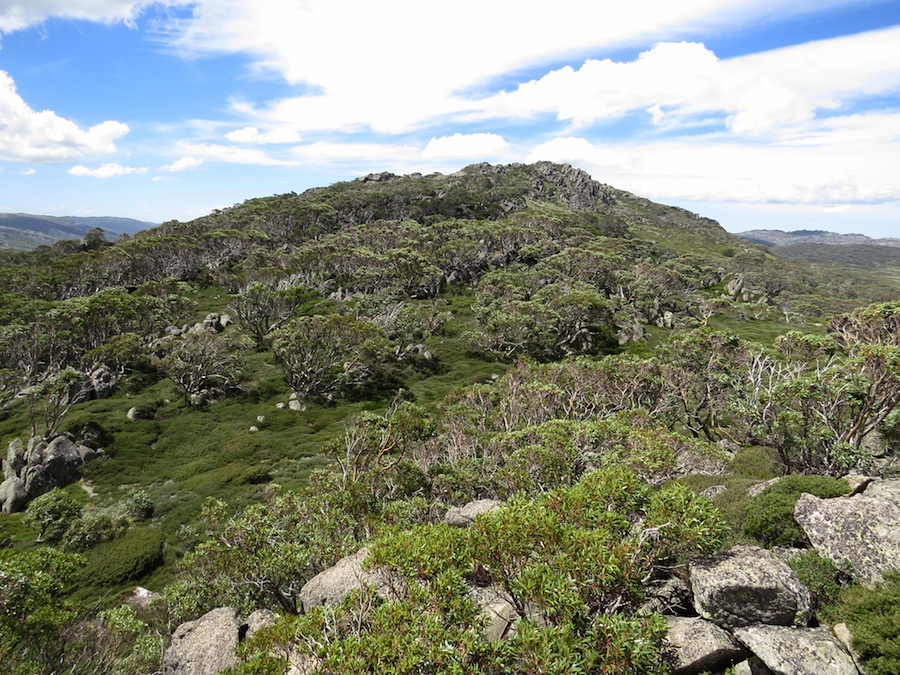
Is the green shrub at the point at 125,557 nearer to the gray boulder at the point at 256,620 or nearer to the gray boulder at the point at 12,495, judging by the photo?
the gray boulder at the point at 12,495

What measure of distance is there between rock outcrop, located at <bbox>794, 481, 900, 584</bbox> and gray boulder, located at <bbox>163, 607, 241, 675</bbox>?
23.9 m

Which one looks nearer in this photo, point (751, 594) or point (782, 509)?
point (751, 594)

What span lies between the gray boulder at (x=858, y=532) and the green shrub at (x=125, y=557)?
45.9m

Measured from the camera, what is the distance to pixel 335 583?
19.7m

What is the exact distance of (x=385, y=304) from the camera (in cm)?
9775

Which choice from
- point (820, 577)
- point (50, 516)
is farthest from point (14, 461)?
point (820, 577)

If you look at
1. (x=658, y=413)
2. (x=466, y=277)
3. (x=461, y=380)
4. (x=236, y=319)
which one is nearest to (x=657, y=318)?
(x=466, y=277)

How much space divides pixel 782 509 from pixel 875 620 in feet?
21.5

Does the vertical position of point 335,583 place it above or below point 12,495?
above

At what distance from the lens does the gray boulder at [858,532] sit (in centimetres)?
1472

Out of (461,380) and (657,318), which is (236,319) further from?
(657,318)

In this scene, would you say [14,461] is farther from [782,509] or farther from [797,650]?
[782,509]

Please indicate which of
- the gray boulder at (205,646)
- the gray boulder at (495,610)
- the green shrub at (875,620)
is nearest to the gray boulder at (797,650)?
the green shrub at (875,620)

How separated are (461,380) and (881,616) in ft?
219
